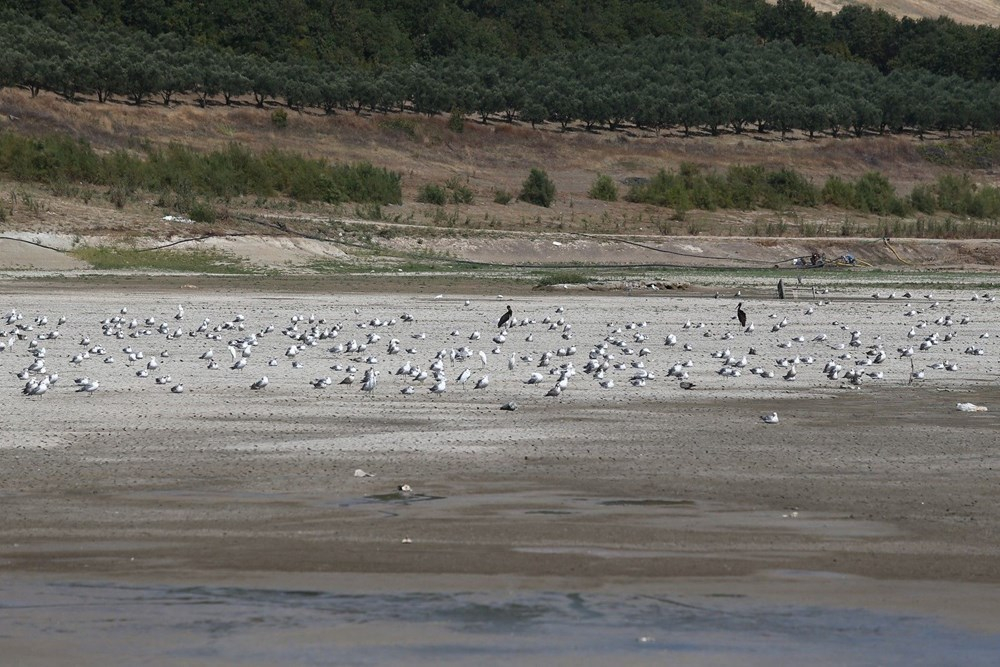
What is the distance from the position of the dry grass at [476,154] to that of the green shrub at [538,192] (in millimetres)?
419

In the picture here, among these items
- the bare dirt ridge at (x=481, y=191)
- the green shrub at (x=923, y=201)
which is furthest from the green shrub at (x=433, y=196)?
the green shrub at (x=923, y=201)

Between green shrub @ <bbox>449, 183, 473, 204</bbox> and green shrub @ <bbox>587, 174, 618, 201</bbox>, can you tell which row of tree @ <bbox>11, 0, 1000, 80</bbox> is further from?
green shrub @ <bbox>449, 183, 473, 204</bbox>

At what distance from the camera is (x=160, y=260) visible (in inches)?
1256

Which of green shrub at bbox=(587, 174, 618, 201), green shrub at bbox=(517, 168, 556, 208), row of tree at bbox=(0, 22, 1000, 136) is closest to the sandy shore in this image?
green shrub at bbox=(517, 168, 556, 208)

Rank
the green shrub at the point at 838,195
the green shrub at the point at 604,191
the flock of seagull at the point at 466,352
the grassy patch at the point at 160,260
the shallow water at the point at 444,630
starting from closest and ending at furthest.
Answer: the shallow water at the point at 444,630
the flock of seagull at the point at 466,352
the grassy patch at the point at 160,260
the green shrub at the point at 604,191
the green shrub at the point at 838,195

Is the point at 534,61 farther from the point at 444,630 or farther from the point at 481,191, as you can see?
the point at 444,630

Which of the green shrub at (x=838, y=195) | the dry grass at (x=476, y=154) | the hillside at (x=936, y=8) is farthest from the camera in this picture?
the hillside at (x=936, y=8)

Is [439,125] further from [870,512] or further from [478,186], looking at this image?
[870,512]

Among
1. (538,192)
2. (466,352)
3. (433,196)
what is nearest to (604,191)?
(538,192)

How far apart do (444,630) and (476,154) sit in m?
51.6

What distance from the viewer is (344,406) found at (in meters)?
12.5

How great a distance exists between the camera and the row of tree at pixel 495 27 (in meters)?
68.4

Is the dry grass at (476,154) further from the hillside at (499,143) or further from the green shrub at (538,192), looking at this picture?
the green shrub at (538,192)

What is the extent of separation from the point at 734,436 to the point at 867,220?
41.7 metres
